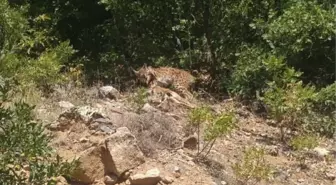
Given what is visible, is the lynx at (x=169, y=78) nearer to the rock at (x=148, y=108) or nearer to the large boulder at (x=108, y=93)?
the large boulder at (x=108, y=93)

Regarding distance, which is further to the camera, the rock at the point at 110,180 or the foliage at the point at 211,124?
the foliage at the point at 211,124

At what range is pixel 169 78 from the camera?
20.8 feet

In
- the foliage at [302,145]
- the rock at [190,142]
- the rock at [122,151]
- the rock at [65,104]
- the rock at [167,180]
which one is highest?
the rock at [65,104]

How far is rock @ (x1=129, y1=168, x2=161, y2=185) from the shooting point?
412 centimetres

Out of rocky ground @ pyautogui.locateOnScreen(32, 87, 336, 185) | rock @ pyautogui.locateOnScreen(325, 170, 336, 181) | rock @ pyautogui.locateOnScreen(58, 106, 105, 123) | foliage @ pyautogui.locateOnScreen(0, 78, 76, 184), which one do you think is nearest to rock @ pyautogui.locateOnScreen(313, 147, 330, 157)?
rocky ground @ pyautogui.locateOnScreen(32, 87, 336, 185)

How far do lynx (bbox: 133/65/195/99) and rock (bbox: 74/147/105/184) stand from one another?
2160 millimetres

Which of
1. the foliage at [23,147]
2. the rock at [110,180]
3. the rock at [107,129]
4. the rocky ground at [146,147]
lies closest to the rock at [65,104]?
the rocky ground at [146,147]

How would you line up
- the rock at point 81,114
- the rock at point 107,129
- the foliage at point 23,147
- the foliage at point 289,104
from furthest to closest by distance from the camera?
the foliage at point 289,104 < the rock at point 81,114 < the rock at point 107,129 < the foliage at point 23,147

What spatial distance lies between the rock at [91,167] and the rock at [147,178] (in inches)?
8.7

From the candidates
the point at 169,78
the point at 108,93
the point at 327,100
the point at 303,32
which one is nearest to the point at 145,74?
the point at 169,78

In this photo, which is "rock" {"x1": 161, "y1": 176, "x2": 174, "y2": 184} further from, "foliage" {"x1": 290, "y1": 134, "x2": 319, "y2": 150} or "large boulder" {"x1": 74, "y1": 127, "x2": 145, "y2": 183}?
"foliage" {"x1": 290, "y1": 134, "x2": 319, "y2": 150}

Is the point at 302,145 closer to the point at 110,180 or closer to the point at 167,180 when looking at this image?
the point at 167,180

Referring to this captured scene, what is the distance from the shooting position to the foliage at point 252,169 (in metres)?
4.39

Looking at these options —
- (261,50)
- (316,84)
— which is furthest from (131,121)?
(316,84)
